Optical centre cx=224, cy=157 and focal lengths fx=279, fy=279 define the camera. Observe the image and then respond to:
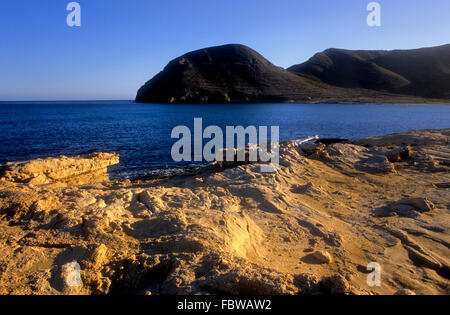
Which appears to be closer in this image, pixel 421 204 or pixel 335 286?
pixel 335 286

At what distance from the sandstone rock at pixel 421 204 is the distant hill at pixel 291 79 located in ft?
277

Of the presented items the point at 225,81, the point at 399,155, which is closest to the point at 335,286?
the point at 399,155

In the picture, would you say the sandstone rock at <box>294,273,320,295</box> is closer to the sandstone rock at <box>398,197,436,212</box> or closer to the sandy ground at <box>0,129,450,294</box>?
the sandy ground at <box>0,129,450,294</box>

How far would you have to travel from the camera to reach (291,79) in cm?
10269

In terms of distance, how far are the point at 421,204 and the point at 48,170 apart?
11.3 m

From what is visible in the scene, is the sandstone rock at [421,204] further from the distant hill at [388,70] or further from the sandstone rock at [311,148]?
the distant hill at [388,70]

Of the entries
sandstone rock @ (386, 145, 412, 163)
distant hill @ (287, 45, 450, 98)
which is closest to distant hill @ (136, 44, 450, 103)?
distant hill @ (287, 45, 450, 98)

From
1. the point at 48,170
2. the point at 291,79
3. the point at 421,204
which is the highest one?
the point at 291,79

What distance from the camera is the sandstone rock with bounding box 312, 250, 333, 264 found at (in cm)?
414

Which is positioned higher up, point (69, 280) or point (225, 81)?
point (225, 81)

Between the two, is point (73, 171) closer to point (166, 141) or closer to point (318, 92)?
point (166, 141)

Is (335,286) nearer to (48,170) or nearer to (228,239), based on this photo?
(228,239)

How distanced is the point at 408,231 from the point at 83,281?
17.6ft

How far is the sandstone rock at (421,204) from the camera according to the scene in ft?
19.8
